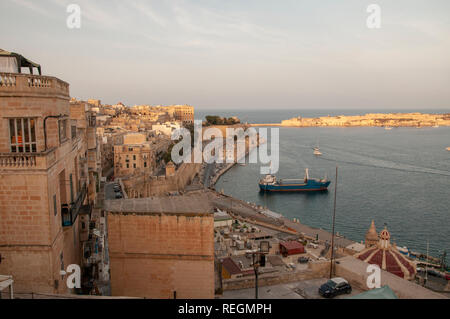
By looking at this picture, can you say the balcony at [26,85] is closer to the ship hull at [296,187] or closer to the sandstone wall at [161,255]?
the sandstone wall at [161,255]

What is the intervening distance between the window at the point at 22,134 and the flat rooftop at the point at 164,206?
1.51 m

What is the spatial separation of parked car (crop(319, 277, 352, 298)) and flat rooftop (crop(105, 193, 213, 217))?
10.3 ft

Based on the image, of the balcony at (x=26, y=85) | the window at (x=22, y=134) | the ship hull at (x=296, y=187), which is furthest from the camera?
the ship hull at (x=296, y=187)

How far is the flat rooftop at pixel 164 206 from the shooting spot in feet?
18.3

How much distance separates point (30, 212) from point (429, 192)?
109 ft

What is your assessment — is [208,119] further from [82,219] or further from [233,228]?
[82,219]

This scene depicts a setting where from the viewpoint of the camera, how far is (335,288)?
23.3 feet

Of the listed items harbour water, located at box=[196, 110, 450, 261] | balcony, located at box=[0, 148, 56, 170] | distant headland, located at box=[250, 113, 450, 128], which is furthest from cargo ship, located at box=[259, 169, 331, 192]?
distant headland, located at box=[250, 113, 450, 128]

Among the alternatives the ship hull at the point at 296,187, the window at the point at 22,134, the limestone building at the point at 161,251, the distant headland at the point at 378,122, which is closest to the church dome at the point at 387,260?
the limestone building at the point at 161,251

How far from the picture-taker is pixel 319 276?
8.30 metres

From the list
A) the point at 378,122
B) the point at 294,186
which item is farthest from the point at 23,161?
the point at 378,122

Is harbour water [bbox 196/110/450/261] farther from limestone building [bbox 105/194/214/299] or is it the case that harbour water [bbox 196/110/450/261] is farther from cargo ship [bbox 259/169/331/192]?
limestone building [bbox 105/194/214/299]

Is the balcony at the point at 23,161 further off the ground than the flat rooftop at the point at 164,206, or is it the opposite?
the balcony at the point at 23,161

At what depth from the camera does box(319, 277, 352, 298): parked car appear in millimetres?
7004
